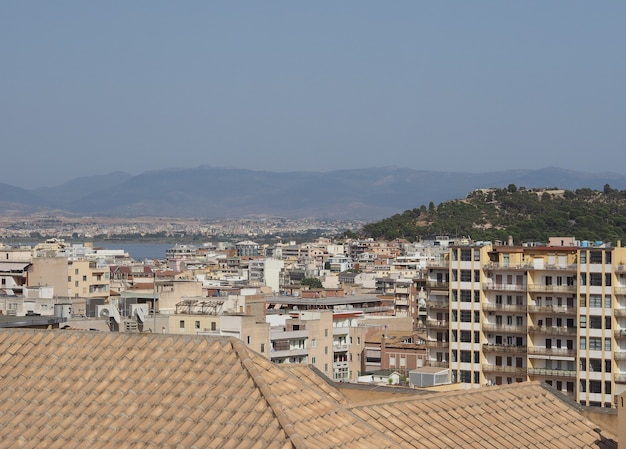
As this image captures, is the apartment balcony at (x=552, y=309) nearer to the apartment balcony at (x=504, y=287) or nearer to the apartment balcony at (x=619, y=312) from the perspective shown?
the apartment balcony at (x=504, y=287)

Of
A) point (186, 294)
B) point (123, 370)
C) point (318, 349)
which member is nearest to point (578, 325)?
point (318, 349)

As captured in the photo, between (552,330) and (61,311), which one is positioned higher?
(61,311)

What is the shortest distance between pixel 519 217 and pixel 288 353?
105m

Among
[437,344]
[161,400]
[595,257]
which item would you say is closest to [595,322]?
[595,257]

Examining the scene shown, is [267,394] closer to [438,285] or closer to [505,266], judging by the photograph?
[505,266]

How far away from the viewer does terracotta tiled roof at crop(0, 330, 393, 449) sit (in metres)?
8.34

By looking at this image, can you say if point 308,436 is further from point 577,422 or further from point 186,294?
point 186,294

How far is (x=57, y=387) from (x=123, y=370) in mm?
492

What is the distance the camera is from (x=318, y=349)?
159ft

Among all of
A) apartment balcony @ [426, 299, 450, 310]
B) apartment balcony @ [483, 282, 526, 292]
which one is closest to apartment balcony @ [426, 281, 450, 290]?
apartment balcony @ [426, 299, 450, 310]

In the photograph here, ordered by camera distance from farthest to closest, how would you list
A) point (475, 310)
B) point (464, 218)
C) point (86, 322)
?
point (464, 218) → point (475, 310) → point (86, 322)

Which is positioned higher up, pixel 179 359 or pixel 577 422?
pixel 179 359

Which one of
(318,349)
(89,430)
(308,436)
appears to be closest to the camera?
(308,436)

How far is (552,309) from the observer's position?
41469 mm
